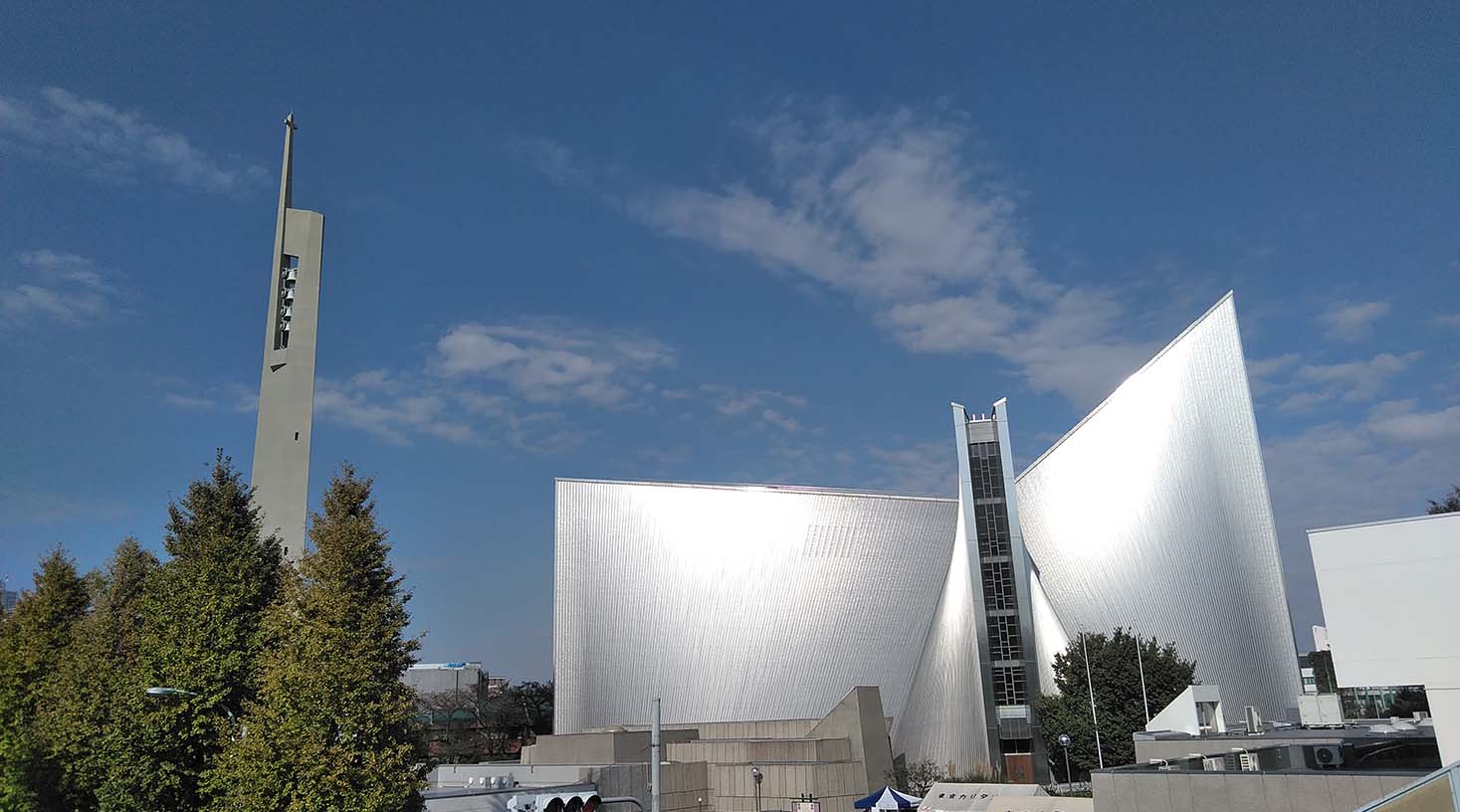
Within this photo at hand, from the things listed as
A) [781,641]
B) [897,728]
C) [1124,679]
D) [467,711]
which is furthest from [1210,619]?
[467,711]

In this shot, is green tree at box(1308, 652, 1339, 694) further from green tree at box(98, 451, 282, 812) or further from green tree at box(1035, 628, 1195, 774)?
green tree at box(98, 451, 282, 812)

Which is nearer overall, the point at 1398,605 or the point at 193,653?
the point at 1398,605

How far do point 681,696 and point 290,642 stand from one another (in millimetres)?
28207

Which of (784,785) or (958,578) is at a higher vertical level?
(958,578)

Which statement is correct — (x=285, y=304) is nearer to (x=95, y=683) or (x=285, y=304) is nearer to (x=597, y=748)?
(x=95, y=683)

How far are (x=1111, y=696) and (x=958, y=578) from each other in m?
7.80

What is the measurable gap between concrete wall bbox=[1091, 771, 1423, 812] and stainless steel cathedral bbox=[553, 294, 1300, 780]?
22.4 meters

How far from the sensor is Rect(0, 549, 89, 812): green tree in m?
13.3

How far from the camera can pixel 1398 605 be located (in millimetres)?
11305

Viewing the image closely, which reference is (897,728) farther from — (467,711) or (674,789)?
(467,711)

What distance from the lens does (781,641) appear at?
39375 mm

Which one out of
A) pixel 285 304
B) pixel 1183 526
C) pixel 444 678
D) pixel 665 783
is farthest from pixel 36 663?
pixel 444 678

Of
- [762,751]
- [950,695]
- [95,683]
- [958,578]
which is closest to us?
[95,683]

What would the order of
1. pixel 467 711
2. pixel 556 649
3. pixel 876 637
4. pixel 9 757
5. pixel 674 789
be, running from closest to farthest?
pixel 9 757 < pixel 674 789 < pixel 876 637 < pixel 556 649 < pixel 467 711
